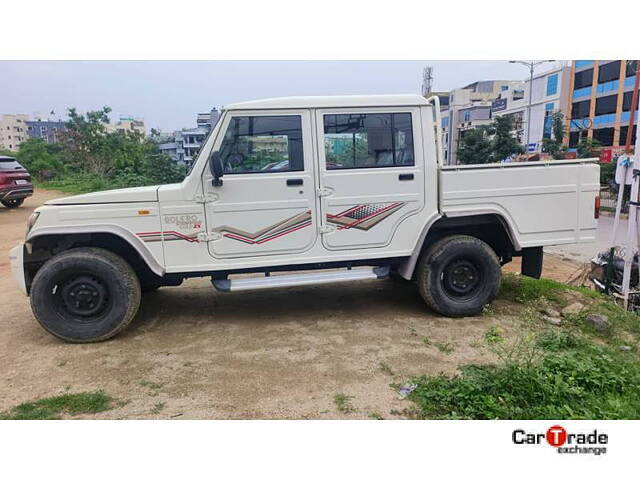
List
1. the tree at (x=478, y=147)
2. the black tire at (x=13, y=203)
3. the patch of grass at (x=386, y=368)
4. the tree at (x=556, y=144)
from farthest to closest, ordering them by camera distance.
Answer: the tree at (x=478, y=147), the tree at (x=556, y=144), the black tire at (x=13, y=203), the patch of grass at (x=386, y=368)

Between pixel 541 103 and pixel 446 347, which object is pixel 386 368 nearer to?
pixel 446 347

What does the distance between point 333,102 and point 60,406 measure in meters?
3.44

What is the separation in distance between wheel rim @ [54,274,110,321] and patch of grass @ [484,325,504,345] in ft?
11.9

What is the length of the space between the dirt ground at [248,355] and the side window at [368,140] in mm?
1661

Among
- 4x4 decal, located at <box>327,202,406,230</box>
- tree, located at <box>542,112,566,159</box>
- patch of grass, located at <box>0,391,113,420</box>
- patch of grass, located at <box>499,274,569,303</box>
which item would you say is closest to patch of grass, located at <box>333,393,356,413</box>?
patch of grass, located at <box>0,391,113,420</box>

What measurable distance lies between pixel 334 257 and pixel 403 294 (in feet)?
4.96

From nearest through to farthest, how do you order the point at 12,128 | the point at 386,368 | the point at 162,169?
the point at 386,368 → the point at 162,169 → the point at 12,128

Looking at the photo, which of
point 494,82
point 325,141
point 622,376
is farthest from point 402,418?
point 494,82

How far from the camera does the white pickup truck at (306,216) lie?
4160mm

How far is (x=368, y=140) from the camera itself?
4.44 metres

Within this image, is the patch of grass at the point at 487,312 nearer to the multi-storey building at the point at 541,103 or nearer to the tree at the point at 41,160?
the tree at the point at 41,160

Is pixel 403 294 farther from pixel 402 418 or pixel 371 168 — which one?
pixel 402 418

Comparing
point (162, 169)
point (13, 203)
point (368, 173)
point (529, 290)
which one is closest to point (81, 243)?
point (368, 173)

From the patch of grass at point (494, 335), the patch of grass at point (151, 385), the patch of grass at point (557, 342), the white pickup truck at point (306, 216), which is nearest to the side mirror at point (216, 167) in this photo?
the white pickup truck at point (306, 216)
